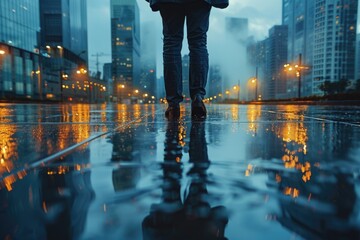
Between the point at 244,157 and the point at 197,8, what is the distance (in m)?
1.99

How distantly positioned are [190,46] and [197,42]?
0.08m

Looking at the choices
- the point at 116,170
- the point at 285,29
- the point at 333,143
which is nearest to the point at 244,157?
the point at 116,170

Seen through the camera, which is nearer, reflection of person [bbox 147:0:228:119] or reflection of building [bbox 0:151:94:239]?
reflection of building [bbox 0:151:94:239]

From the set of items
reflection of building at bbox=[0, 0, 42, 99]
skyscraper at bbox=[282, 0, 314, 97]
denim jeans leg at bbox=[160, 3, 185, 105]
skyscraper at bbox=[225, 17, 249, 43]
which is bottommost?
denim jeans leg at bbox=[160, 3, 185, 105]

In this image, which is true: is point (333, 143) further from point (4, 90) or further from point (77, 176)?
point (4, 90)

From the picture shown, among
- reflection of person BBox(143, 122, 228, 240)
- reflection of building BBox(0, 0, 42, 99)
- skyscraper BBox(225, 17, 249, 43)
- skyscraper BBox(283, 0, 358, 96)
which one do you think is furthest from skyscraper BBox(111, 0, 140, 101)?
reflection of person BBox(143, 122, 228, 240)

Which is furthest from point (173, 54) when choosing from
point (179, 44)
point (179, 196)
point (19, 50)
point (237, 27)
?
point (237, 27)

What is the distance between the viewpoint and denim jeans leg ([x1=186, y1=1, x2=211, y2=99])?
2523mm

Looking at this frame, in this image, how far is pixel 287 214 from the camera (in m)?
0.41

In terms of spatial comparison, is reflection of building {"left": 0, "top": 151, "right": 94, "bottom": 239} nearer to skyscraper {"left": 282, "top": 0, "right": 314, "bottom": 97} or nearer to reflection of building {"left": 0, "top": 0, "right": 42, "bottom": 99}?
reflection of building {"left": 0, "top": 0, "right": 42, "bottom": 99}

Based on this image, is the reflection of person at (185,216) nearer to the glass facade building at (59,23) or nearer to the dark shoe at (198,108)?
the dark shoe at (198,108)

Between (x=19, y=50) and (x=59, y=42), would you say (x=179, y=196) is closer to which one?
(x=19, y=50)

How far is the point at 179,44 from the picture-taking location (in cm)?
273

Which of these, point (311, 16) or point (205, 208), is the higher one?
point (311, 16)
